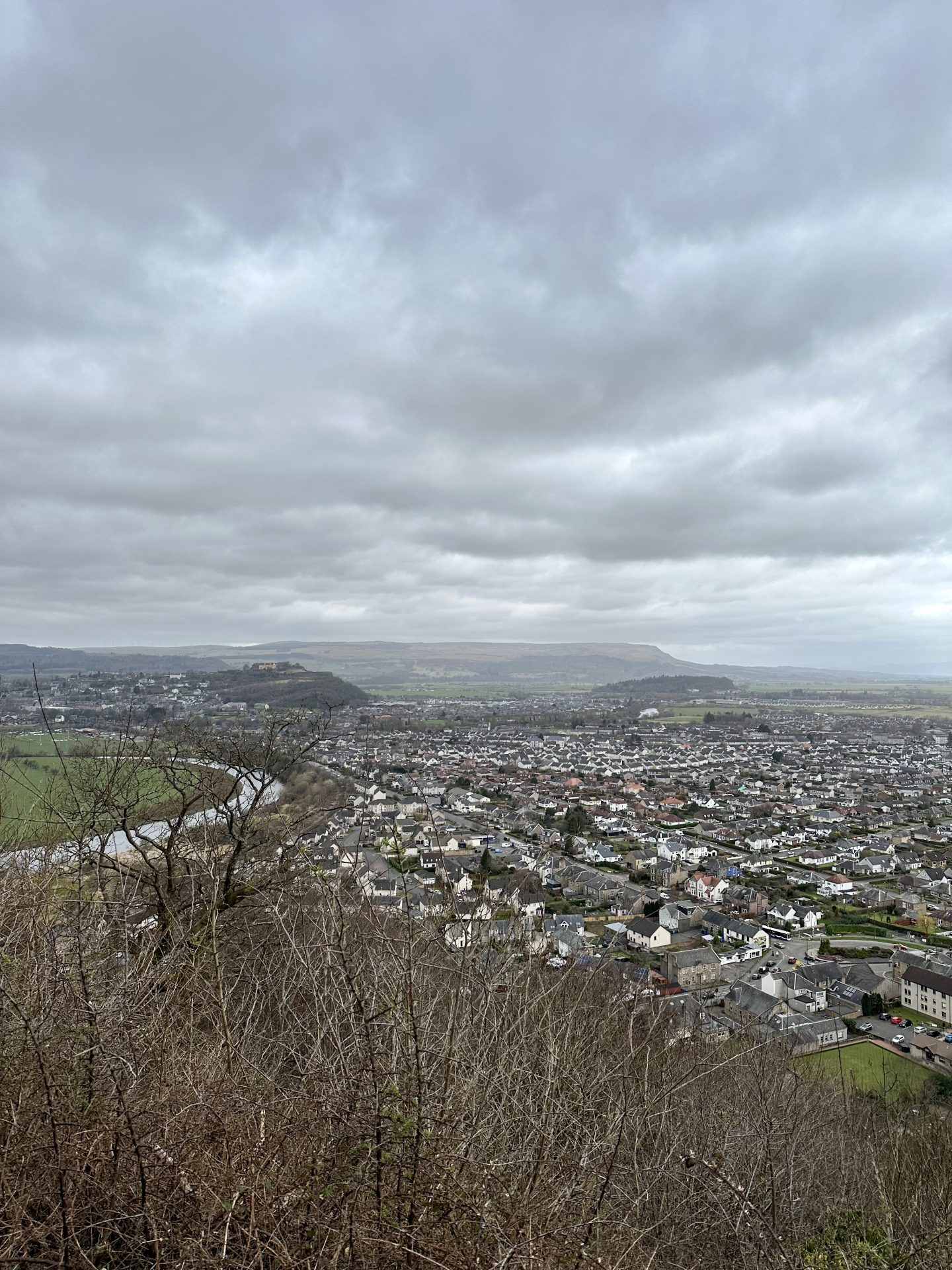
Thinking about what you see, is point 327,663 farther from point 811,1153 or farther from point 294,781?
point 811,1153

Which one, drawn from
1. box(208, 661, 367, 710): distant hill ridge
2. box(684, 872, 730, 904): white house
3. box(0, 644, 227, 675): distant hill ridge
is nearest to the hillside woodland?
box(684, 872, 730, 904): white house

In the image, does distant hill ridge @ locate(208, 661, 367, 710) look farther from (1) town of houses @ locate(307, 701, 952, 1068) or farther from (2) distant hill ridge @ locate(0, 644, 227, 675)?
(2) distant hill ridge @ locate(0, 644, 227, 675)

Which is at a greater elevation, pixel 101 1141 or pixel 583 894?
pixel 101 1141

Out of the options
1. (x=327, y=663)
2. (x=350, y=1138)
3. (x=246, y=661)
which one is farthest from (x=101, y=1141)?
(x=327, y=663)

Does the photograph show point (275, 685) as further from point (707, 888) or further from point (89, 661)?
point (89, 661)

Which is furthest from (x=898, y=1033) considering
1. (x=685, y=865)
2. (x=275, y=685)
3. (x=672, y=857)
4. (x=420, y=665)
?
(x=420, y=665)

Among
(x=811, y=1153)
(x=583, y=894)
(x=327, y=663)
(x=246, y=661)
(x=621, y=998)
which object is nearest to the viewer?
(x=811, y=1153)

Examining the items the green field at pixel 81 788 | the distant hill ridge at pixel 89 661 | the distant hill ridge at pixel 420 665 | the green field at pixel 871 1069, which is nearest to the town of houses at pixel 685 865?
the green field at pixel 871 1069
